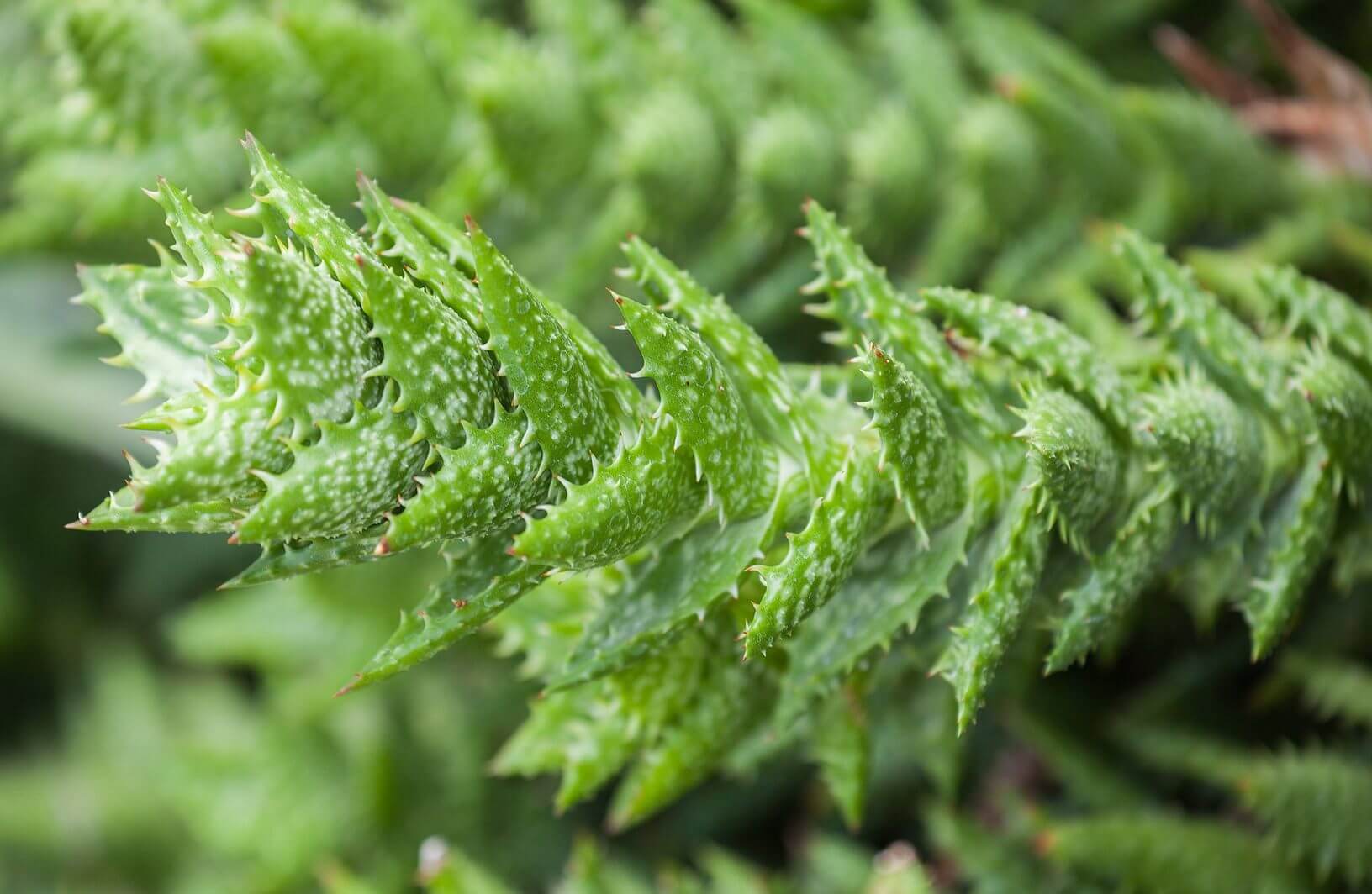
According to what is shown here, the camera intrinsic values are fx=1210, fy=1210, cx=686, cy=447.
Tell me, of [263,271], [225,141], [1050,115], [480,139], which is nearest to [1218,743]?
[1050,115]

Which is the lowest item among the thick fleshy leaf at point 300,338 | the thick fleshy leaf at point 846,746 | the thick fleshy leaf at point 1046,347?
the thick fleshy leaf at point 846,746

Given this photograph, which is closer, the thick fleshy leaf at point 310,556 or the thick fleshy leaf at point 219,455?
the thick fleshy leaf at point 219,455

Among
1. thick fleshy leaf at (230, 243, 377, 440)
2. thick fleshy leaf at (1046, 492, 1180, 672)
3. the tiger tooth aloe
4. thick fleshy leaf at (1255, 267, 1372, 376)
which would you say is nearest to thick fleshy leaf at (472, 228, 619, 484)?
the tiger tooth aloe

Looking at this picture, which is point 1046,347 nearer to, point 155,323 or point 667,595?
point 667,595

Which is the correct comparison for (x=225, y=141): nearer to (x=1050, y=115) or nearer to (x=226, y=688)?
(x=1050, y=115)

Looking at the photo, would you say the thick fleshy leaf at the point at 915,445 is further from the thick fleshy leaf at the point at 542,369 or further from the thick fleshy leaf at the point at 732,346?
the thick fleshy leaf at the point at 542,369

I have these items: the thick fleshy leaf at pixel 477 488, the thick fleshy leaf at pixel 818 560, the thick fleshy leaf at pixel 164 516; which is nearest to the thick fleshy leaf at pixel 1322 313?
the thick fleshy leaf at pixel 818 560

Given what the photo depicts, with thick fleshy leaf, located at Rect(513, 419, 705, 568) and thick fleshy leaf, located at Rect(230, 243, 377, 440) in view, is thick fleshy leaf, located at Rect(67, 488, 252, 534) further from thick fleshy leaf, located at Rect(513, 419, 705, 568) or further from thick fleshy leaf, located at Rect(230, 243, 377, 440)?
thick fleshy leaf, located at Rect(513, 419, 705, 568)

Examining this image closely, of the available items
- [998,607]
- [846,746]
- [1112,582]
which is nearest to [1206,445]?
[1112,582]
